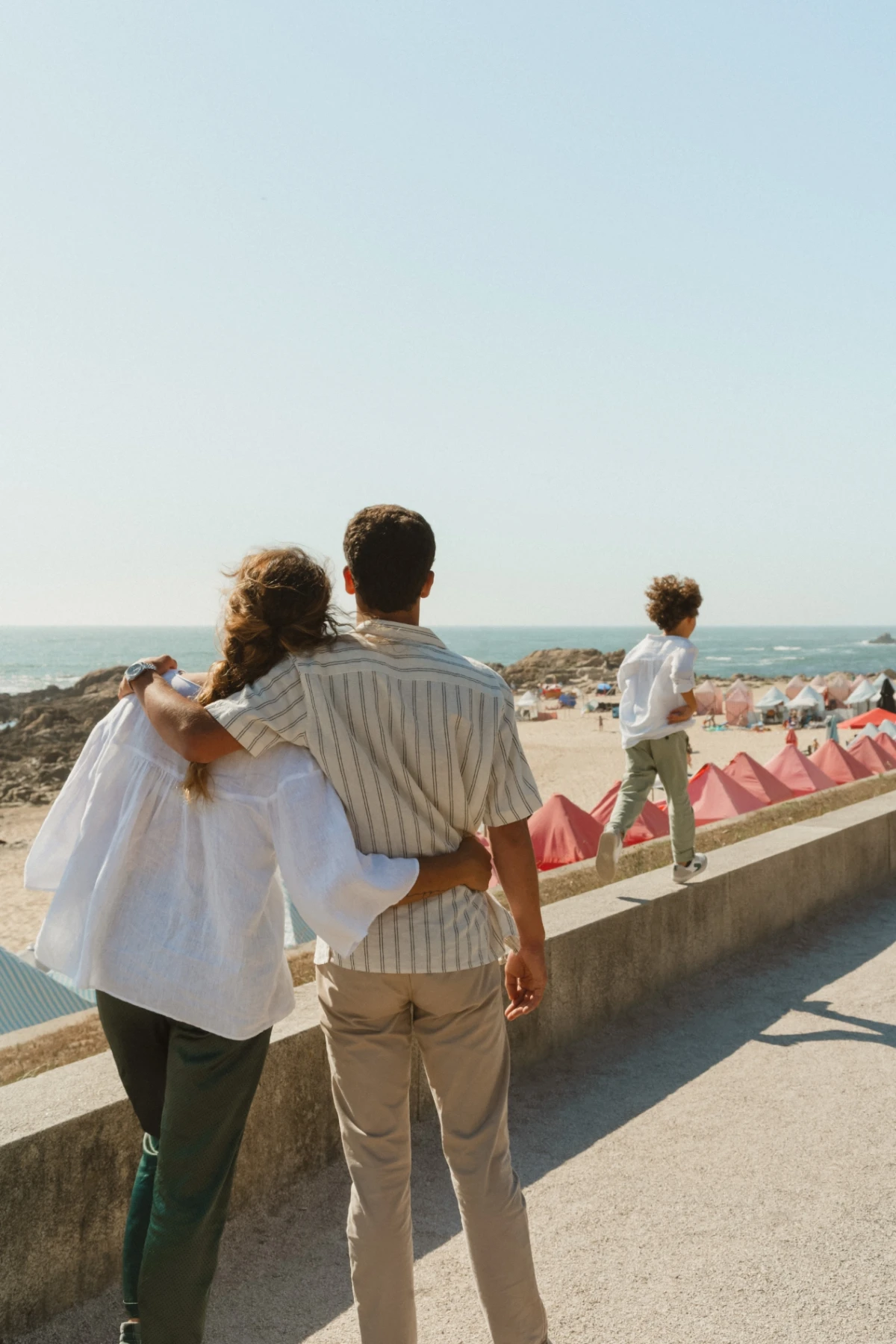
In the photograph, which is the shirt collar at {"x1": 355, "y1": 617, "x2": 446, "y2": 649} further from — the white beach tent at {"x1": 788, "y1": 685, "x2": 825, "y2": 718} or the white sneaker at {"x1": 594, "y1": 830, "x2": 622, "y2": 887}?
the white beach tent at {"x1": 788, "y1": 685, "x2": 825, "y2": 718}

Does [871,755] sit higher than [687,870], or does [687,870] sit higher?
[687,870]

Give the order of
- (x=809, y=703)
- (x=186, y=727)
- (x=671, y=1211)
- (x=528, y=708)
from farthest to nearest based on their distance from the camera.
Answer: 1. (x=528, y=708)
2. (x=809, y=703)
3. (x=671, y=1211)
4. (x=186, y=727)

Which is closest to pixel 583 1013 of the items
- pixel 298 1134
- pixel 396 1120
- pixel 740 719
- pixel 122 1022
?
pixel 298 1134

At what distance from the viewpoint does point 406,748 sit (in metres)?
2.04

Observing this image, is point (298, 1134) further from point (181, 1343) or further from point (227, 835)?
point (227, 835)

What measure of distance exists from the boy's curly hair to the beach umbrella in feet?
64.6

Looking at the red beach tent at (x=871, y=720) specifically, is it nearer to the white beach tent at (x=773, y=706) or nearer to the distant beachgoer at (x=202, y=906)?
the white beach tent at (x=773, y=706)

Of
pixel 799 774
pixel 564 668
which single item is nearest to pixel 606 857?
pixel 799 774

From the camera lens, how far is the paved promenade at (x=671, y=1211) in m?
2.45

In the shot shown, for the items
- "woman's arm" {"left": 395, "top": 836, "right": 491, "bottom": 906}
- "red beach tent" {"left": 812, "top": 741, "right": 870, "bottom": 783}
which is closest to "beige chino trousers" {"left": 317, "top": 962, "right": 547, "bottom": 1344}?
"woman's arm" {"left": 395, "top": 836, "right": 491, "bottom": 906}

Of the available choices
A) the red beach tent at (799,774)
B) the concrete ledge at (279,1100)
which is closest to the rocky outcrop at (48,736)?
the red beach tent at (799,774)

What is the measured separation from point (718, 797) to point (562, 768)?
14.8 m

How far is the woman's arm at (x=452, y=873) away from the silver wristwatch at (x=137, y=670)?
0.60 m

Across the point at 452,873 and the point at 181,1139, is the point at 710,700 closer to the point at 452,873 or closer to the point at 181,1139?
the point at 452,873
